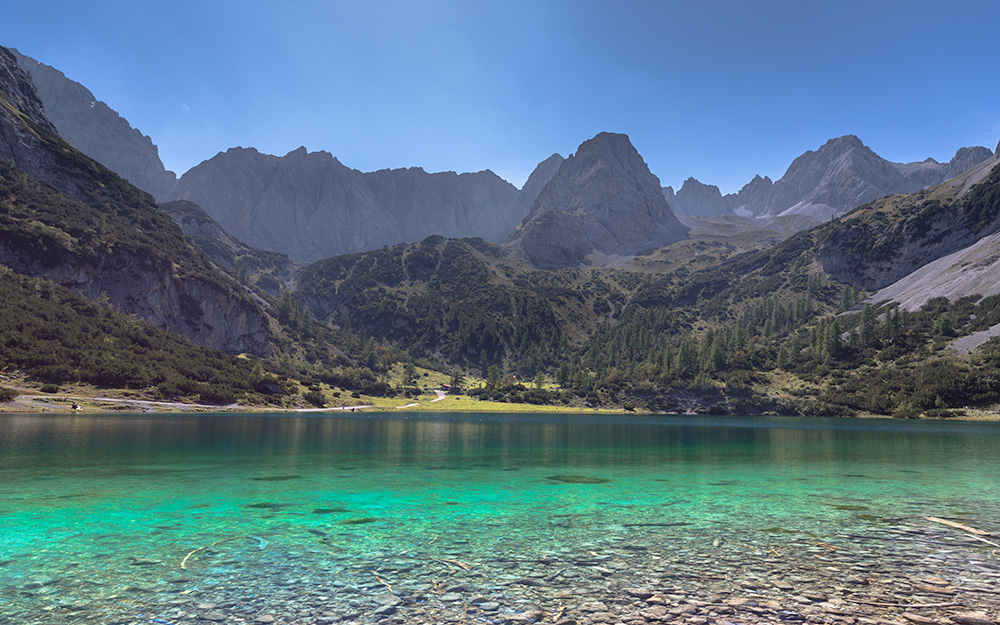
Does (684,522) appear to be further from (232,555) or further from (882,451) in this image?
(882,451)

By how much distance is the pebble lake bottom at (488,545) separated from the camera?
1046 centimetres

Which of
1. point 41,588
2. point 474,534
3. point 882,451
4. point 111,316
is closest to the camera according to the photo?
point 41,588

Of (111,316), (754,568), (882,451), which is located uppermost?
(111,316)

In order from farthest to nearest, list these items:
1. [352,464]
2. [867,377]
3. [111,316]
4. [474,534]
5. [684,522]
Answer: [867,377] < [111,316] < [352,464] < [684,522] < [474,534]

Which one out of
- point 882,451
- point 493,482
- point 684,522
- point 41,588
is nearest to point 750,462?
point 882,451

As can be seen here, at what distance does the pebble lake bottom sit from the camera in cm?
1046

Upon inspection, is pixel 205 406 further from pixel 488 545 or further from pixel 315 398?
pixel 488 545

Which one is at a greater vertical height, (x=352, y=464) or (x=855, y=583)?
(x=855, y=583)

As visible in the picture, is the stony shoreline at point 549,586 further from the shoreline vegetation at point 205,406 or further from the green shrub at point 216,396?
the green shrub at point 216,396

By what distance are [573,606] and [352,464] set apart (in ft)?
111

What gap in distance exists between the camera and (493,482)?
106 feet

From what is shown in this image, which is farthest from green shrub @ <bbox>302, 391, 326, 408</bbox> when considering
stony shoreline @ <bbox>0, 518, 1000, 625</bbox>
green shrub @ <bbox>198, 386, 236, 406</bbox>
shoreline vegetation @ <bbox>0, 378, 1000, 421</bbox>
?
stony shoreline @ <bbox>0, 518, 1000, 625</bbox>

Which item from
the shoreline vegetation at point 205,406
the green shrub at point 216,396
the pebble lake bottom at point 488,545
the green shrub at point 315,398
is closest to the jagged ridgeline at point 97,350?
the green shrub at point 216,396

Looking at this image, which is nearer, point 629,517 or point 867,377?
point 629,517
